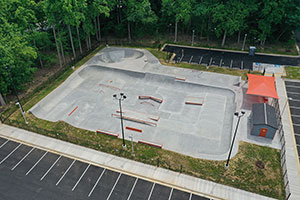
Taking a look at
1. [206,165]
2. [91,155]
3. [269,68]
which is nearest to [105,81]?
[91,155]

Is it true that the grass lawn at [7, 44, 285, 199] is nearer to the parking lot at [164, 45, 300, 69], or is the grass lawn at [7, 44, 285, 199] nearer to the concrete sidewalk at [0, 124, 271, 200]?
the concrete sidewalk at [0, 124, 271, 200]

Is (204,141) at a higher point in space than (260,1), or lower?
lower

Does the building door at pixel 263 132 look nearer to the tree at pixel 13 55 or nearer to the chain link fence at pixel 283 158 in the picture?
the chain link fence at pixel 283 158

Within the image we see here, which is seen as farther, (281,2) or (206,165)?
(281,2)

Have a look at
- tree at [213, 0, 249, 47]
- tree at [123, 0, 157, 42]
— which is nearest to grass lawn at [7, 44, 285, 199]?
tree at [213, 0, 249, 47]

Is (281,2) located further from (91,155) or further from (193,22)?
(91,155)

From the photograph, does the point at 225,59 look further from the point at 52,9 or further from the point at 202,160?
the point at 52,9
